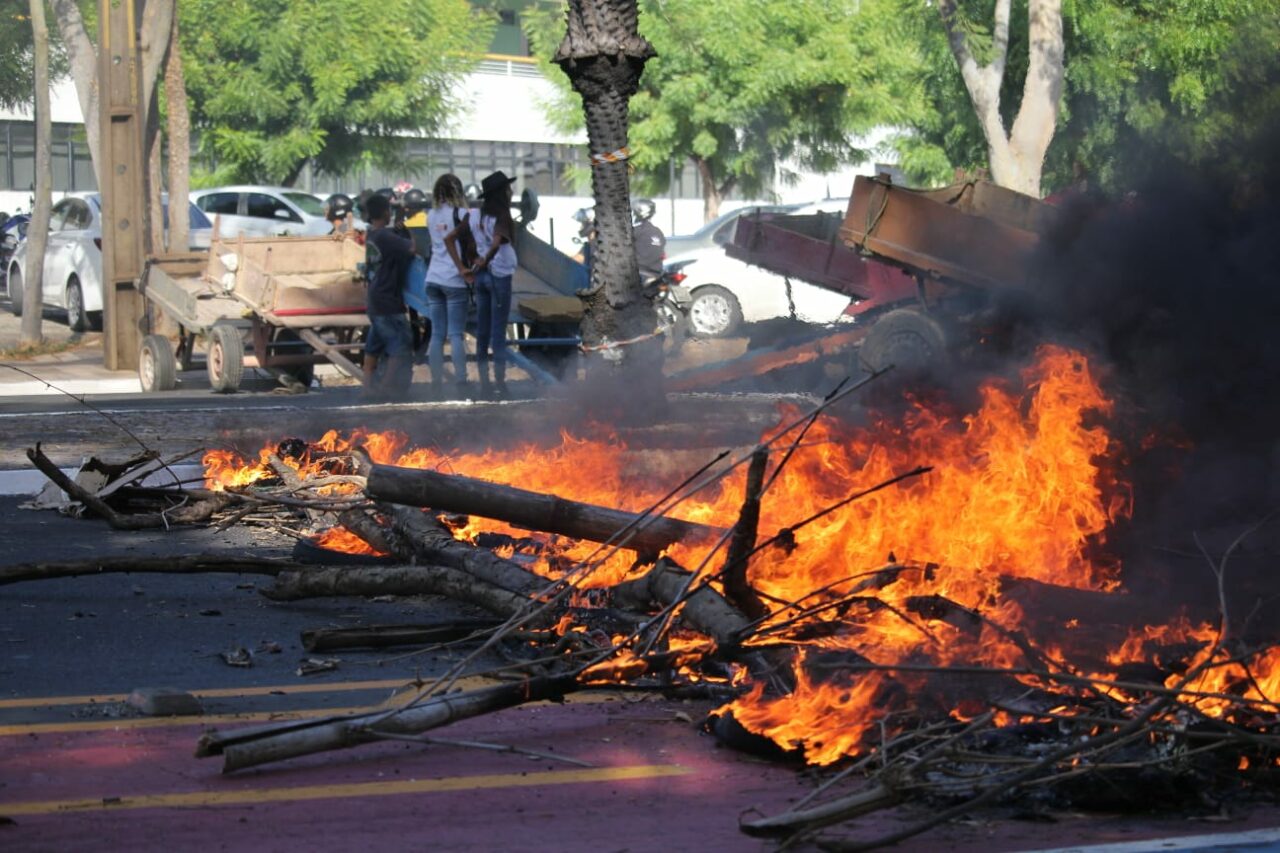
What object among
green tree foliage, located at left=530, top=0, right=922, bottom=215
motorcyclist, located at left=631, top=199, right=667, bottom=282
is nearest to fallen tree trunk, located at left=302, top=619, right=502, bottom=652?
motorcyclist, located at left=631, top=199, right=667, bottom=282

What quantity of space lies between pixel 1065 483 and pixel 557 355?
10401 millimetres

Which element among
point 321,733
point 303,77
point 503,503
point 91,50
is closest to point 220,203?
point 91,50

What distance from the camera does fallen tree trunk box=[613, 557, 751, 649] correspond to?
18.3ft

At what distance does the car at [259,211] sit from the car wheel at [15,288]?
3214 millimetres

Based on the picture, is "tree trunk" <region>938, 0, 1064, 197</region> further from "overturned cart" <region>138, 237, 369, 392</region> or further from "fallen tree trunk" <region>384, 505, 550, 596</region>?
"fallen tree trunk" <region>384, 505, 550, 596</region>

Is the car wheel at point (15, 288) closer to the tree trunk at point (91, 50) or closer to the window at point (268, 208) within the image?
the window at point (268, 208)

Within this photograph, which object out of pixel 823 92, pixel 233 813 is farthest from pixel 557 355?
pixel 823 92

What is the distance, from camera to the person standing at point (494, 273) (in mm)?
14703

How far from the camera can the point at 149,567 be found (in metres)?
7.43

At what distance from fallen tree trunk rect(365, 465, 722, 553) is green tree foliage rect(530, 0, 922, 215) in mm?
28088

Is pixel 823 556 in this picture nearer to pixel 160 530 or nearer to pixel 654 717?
pixel 654 717

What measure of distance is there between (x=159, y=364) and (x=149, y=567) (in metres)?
9.90

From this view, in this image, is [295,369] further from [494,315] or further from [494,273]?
[494,273]

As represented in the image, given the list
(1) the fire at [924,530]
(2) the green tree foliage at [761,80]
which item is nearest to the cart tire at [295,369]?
(1) the fire at [924,530]
